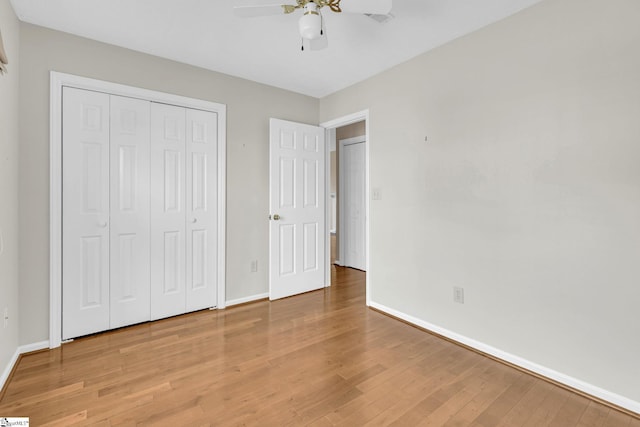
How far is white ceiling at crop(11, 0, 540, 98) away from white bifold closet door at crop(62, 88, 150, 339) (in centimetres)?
53

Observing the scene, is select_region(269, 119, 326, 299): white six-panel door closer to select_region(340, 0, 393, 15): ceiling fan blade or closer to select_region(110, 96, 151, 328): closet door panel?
select_region(110, 96, 151, 328): closet door panel

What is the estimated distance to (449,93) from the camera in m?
2.52

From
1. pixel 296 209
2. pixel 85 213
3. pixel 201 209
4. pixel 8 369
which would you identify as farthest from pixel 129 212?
pixel 296 209

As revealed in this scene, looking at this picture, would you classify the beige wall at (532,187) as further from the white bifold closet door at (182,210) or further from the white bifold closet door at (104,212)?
the white bifold closet door at (104,212)

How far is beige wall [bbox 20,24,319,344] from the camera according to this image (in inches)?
89.0

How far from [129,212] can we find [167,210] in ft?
1.00

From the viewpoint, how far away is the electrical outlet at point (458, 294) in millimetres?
2459

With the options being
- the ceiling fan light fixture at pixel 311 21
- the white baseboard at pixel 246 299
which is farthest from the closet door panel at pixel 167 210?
the ceiling fan light fixture at pixel 311 21

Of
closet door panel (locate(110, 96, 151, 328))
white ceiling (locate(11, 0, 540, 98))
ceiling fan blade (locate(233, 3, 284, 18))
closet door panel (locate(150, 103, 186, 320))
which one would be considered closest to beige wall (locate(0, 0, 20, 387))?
white ceiling (locate(11, 0, 540, 98))

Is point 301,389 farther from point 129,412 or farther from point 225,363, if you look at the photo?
point 129,412

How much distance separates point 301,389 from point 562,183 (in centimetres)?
204

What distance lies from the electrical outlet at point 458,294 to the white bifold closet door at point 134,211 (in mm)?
2271

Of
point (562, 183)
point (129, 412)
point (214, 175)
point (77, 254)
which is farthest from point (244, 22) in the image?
point (129, 412)

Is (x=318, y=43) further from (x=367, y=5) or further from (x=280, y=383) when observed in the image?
(x=280, y=383)
